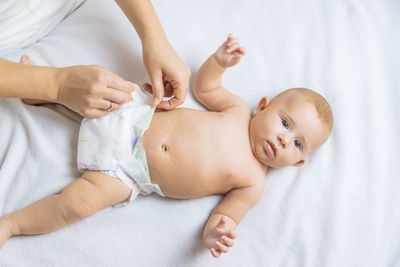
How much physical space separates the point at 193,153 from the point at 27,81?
21.2 inches

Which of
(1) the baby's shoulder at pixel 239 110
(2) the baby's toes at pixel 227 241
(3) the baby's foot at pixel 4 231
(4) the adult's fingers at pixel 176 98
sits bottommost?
(3) the baby's foot at pixel 4 231

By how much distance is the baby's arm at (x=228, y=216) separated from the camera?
0.99 metres

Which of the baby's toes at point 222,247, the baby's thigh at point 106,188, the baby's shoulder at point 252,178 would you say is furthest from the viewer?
the baby's shoulder at point 252,178

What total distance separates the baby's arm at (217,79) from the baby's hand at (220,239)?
1.50 feet

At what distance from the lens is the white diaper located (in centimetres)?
110

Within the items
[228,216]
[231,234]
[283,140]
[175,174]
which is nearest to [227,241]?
[231,234]

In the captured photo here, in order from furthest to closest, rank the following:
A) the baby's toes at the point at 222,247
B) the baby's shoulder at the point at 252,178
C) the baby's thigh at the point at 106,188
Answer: the baby's shoulder at the point at 252,178, the baby's thigh at the point at 106,188, the baby's toes at the point at 222,247

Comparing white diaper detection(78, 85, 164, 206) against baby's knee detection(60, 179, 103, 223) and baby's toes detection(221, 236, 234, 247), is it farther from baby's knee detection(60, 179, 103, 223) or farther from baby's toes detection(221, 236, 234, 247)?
baby's toes detection(221, 236, 234, 247)

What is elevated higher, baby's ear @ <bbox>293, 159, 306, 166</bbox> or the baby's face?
the baby's face

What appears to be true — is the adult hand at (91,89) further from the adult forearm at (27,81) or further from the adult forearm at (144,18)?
the adult forearm at (144,18)

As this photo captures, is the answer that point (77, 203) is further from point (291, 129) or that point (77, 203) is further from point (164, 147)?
point (291, 129)

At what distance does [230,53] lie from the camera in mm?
1172

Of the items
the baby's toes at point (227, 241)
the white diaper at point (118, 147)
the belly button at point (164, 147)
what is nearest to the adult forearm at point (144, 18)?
the white diaper at point (118, 147)

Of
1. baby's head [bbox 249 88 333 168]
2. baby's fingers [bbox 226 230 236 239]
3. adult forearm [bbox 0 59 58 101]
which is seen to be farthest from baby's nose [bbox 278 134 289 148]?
adult forearm [bbox 0 59 58 101]
